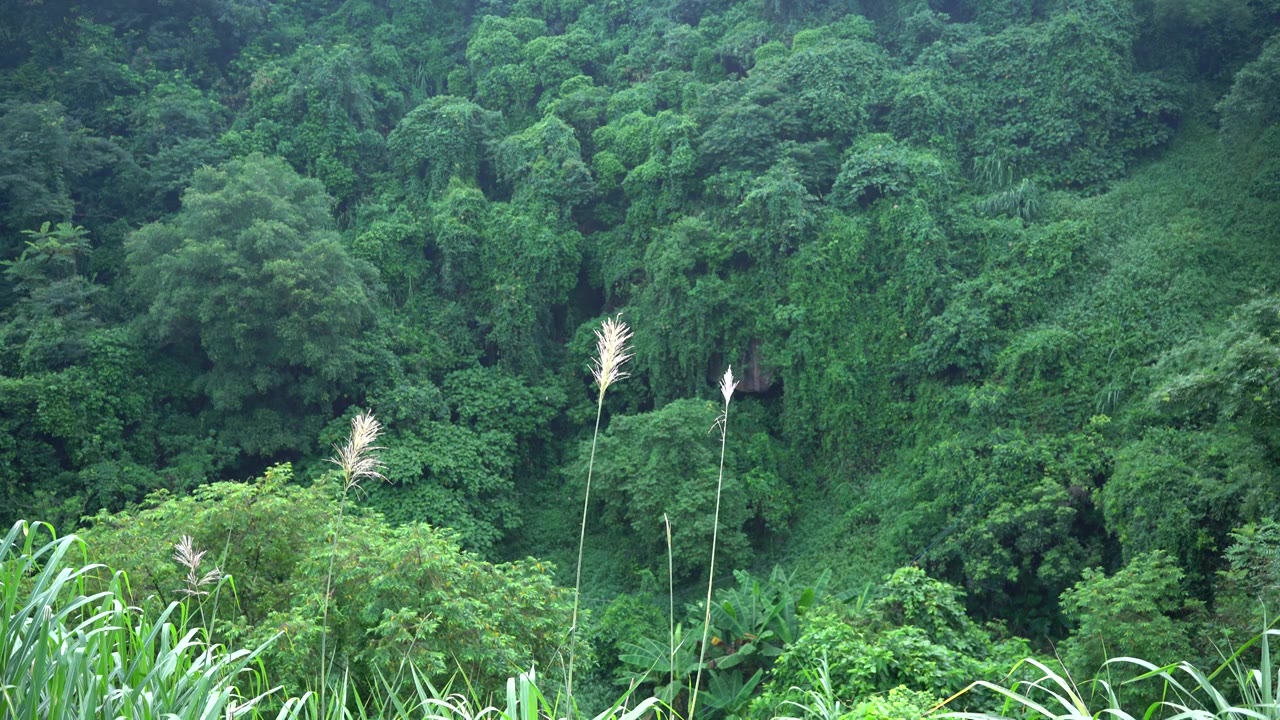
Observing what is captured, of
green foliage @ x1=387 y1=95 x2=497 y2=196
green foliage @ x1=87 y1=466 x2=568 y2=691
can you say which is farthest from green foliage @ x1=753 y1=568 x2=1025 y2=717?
green foliage @ x1=387 y1=95 x2=497 y2=196

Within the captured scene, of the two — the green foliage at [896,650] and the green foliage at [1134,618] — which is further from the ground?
the green foliage at [1134,618]

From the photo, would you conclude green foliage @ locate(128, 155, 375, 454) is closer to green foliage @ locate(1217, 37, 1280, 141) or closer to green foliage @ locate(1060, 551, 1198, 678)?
green foliage @ locate(1060, 551, 1198, 678)

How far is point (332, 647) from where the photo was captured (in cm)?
615

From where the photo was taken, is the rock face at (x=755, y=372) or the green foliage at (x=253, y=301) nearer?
the green foliage at (x=253, y=301)

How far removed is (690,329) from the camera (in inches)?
527

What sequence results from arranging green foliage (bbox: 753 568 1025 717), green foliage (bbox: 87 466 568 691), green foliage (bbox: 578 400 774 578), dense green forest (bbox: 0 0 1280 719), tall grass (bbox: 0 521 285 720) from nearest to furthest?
tall grass (bbox: 0 521 285 720)
green foliage (bbox: 87 466 568 691)
green foliage (bbox: 753 568 1025 717)
dense green forest (bbox: 0 0 1280 719)
green foliage (bbox: 578 400 774 578)

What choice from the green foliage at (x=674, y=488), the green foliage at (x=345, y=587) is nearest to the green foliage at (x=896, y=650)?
the green foliage at (x=345, y=587)

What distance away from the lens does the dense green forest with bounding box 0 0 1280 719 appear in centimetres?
734

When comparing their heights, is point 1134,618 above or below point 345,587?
below

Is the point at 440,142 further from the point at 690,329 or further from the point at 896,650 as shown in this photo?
the point at 896,650

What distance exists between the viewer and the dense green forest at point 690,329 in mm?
7340

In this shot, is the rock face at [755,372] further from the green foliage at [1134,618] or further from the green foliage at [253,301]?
the green foliage at [1134,618]

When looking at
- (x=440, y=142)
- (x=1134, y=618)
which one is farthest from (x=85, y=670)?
(x=440, y=142)

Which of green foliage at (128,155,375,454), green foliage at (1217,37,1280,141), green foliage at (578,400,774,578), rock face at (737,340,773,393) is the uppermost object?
green foliage at (1217,37,1280,141)
